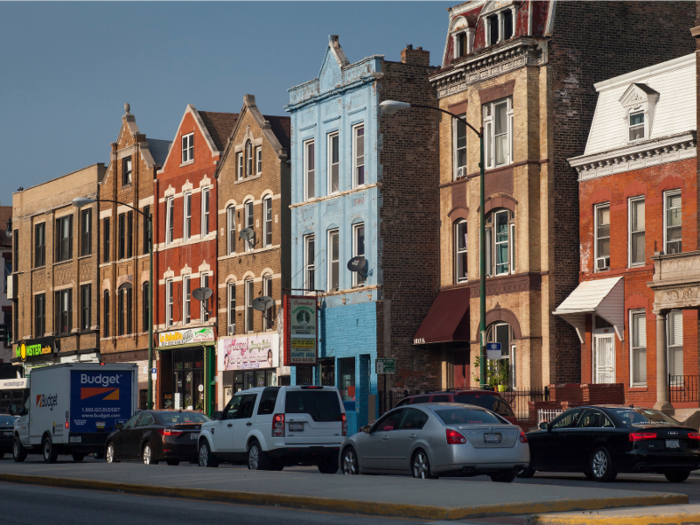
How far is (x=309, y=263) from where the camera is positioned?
45125 millimetres

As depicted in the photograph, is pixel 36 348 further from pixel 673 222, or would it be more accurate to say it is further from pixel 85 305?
pixel 673 222

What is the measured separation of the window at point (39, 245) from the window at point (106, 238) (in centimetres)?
795

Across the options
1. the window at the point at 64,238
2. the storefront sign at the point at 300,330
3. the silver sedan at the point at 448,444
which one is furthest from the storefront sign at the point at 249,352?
the silver sedan at the point at 448,444

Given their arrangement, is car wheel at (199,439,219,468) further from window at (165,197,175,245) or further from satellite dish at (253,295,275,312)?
window at (165,197,175,245)

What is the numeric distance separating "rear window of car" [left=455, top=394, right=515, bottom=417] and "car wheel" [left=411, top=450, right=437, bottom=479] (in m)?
4.20

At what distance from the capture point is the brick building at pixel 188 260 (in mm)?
51125

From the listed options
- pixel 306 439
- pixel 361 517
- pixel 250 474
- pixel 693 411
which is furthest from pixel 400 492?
pixel 693 411

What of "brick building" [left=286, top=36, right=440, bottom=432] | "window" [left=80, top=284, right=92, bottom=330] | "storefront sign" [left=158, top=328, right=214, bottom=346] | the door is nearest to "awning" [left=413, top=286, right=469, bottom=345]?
"brick building" [left=286, top=36, right=440, bottom=432]

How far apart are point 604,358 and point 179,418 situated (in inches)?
499

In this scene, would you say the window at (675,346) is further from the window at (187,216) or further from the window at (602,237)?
the window at (187,216)

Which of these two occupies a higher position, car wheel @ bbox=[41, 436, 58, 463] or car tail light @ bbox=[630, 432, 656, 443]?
car tail light @ bbox=[630, 432, 656, 443]

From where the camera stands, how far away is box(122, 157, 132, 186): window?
58.2m

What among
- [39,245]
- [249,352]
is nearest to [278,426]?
[249,352]

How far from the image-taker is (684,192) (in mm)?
31828
